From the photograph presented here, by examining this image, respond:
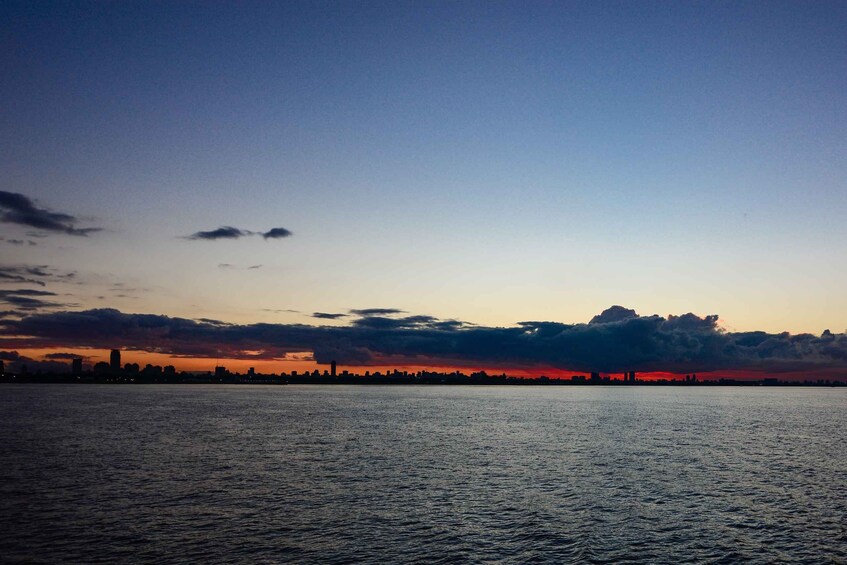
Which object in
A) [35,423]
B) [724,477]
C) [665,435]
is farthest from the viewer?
[35,423]

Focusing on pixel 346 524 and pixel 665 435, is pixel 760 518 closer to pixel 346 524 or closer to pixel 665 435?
pixel 346 524

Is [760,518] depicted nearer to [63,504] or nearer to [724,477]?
[724,477]

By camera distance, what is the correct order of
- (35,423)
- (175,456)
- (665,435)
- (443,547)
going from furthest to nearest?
(35,423)
(665,435)
(175,456)
(443,547)

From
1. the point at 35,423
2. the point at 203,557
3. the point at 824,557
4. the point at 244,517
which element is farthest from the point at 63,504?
the point at 35,423

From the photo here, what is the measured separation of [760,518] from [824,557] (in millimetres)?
11344

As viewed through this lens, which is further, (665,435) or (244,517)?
(665,435)

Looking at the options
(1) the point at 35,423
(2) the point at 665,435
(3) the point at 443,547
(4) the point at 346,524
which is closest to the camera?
(3) the point at 443,547

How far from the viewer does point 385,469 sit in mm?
78125

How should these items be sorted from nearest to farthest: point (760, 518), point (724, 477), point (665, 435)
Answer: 1. point (760, 518)
2. point (724, 477)
3. point (665, 435)

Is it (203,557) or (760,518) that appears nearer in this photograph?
(203,557)

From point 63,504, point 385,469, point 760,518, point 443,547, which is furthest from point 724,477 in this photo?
point 63,504

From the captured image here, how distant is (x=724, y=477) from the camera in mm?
75500

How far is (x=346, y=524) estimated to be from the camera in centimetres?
5022

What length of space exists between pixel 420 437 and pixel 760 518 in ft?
240
